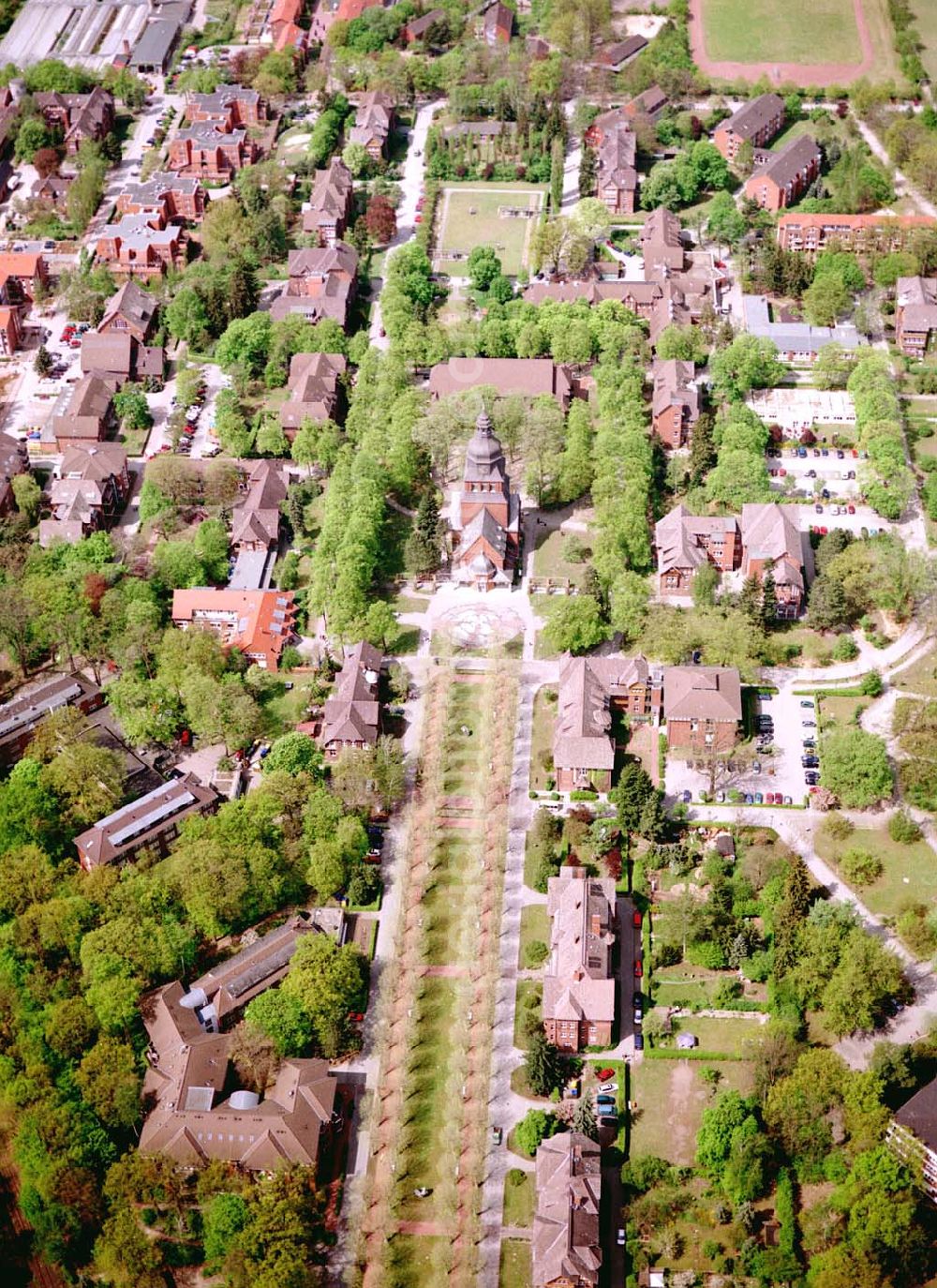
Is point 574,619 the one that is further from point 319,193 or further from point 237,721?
point 319,193

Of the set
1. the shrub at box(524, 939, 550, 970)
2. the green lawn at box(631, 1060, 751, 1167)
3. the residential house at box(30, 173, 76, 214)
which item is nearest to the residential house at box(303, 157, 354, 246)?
the residential house at box(30, 173, 76, 214)

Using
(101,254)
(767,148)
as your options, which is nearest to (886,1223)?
(101,254)

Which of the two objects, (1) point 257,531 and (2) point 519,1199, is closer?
(2) point 519,1199

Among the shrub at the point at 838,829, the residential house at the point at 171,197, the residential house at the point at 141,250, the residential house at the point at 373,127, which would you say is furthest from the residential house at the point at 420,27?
the shrub at the point at 838,829

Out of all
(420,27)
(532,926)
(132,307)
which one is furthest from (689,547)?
(420,27)

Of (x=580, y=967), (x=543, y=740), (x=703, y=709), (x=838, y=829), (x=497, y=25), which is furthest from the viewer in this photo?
(x=497, y=25)

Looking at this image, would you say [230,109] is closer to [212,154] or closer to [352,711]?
[212,154]

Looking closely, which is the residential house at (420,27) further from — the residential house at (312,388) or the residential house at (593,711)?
the residential house at (593,711)
